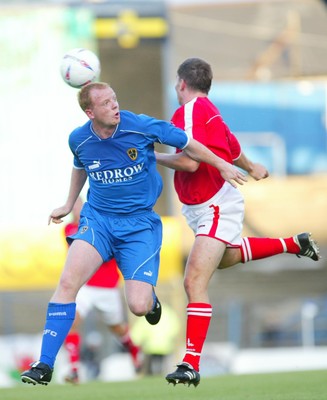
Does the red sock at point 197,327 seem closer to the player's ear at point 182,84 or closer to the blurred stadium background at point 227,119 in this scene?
the player's ear at point 182,84

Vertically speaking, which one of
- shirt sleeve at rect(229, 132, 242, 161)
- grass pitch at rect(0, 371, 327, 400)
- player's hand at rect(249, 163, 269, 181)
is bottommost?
grass pitch at rect(0, 371, 327, 400)

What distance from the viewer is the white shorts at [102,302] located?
1137 cm

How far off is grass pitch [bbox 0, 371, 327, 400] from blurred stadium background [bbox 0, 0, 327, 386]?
593 centimetres

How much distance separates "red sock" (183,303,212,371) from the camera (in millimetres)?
7219

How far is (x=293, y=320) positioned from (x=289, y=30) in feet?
26.7

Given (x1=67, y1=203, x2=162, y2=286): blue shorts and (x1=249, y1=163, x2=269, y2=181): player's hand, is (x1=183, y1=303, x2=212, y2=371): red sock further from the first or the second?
(x1=249, y1=163, x2=269, y2=181): player's hand

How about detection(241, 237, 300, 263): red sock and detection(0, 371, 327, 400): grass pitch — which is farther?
detection(241, 237, 300, 263): red sock

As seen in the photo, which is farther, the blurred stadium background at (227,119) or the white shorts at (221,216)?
the blurred stadium background at (227,119)

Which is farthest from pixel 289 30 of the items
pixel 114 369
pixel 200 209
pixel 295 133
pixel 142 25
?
pixel 200 209

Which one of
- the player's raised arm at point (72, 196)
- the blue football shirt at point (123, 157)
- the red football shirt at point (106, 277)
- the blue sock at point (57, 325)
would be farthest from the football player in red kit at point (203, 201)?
the red football shirt at point (106, 277)

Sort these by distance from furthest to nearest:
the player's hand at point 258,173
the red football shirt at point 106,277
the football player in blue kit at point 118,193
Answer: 1. the red football shirt at point 106,277
2. the player's hand at point 258,173
3. the football player in blue kit at point 118,193

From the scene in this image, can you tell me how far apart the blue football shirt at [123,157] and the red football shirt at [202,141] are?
0.32m

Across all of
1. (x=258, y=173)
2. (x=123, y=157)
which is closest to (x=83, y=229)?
(x=123, y=157)

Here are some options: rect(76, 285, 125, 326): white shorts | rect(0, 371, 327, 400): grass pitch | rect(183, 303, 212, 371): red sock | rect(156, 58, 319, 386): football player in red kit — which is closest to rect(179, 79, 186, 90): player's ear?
rect(156, 58, 319, 386): football player in red kit
